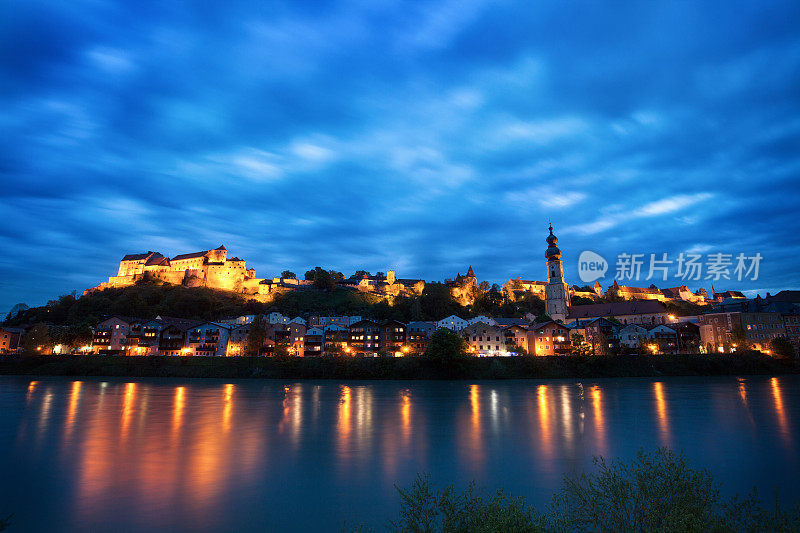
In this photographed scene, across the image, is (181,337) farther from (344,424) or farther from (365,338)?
(344,424)

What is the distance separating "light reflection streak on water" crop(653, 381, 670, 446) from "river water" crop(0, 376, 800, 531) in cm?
20

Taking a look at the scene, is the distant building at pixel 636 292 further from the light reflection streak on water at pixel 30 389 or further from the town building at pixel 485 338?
the light reflection streak on water at pixel 30 389

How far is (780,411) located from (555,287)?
2664 inches

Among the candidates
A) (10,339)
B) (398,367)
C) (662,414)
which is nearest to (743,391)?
(662,414)

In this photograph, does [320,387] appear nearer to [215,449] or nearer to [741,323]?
[215,449]

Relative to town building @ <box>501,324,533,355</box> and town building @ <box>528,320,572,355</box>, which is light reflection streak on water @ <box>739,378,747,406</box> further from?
town building @ <box>501,324,533,355</box>

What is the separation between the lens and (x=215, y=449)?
65.2 feet

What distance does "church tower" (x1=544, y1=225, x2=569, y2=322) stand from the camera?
9406 cm

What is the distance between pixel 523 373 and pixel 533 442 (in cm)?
3478

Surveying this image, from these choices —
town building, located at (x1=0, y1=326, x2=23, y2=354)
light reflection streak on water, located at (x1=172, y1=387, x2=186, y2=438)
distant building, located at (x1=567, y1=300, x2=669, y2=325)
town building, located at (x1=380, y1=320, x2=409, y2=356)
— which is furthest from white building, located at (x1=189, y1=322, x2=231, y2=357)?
distant building, located at (x1=567, y1=300, x2=669, y2=325)

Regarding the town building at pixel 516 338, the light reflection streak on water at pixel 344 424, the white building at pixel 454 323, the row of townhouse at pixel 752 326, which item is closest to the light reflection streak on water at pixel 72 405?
the light reflection streak on water at pixel 344 424

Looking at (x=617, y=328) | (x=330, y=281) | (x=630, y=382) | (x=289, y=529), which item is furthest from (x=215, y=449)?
(x=330, y=281)

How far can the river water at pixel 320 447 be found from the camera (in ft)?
42.9

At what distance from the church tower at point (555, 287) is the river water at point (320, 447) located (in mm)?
54591
